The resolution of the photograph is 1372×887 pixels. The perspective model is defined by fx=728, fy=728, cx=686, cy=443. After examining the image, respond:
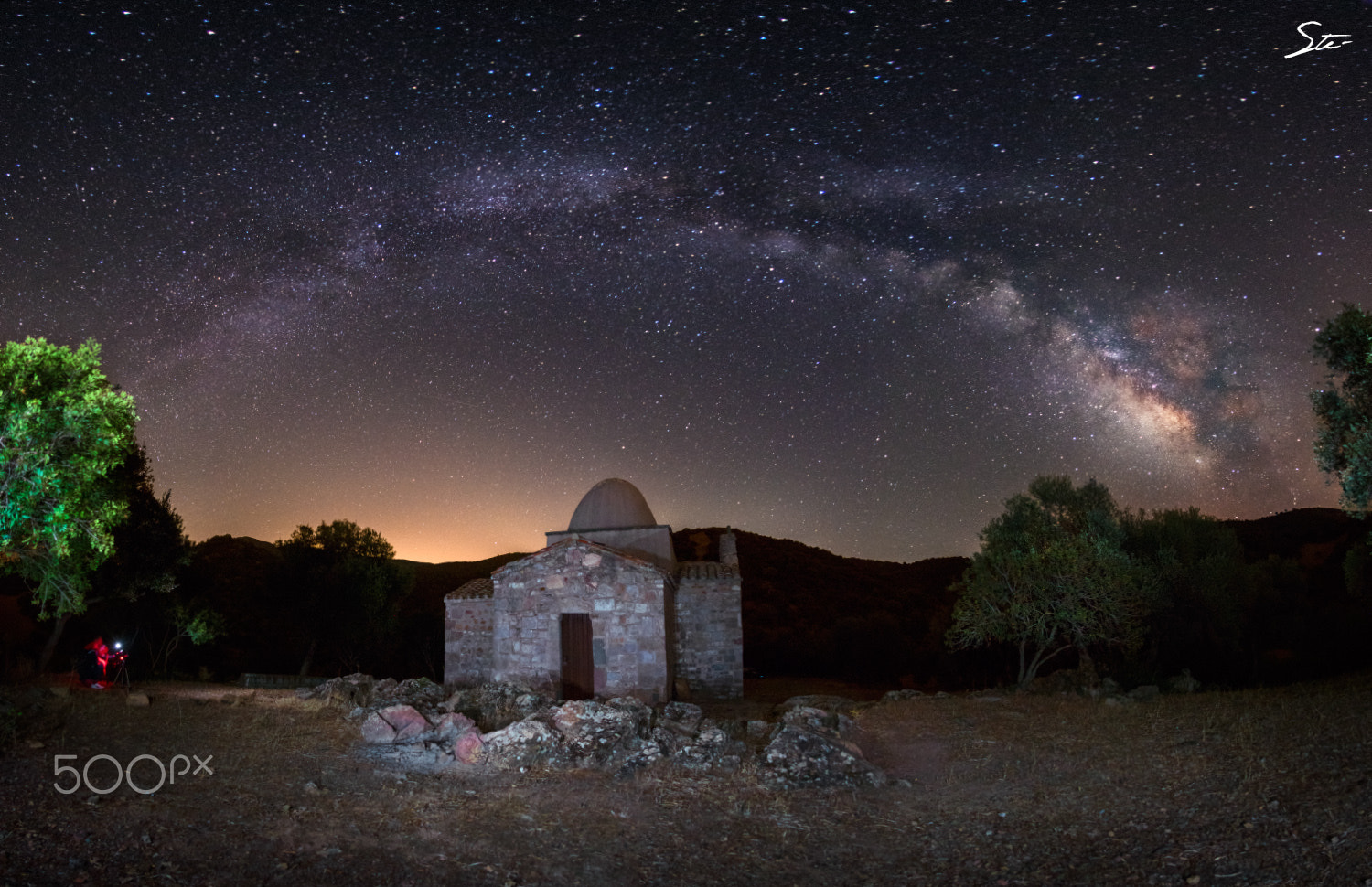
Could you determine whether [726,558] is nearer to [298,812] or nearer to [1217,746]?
[1217,746]

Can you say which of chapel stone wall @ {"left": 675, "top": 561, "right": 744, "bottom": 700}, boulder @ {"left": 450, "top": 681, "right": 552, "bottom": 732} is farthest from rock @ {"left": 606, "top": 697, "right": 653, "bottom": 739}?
chapel stone wall @ {"left": 675, "top": 561, "right": 744, "bottom": 700}

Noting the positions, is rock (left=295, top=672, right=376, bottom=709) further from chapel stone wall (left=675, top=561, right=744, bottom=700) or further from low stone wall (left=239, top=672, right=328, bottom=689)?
chapel stone wall (left=675, top=561, right=744, bottom=700)

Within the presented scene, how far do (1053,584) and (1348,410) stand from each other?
886cm

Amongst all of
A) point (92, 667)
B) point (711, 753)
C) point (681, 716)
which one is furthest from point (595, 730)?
point (92, 667)

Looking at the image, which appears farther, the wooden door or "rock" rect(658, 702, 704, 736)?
the wooden door

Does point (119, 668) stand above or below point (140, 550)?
below

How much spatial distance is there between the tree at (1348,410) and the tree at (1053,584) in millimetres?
7615

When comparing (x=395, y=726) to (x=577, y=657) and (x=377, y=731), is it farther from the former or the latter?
(x=577, y=657)

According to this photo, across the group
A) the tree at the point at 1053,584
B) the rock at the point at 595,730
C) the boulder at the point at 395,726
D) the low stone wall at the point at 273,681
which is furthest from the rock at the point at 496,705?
the tree at the point at 1053,584

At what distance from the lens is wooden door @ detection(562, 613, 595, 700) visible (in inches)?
866

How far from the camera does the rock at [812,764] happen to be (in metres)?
10.2

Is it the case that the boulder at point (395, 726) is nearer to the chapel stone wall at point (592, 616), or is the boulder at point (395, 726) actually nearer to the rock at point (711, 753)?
the rock at point (711, 753)

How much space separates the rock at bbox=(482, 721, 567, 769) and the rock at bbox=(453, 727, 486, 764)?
0.08m

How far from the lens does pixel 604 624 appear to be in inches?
792
